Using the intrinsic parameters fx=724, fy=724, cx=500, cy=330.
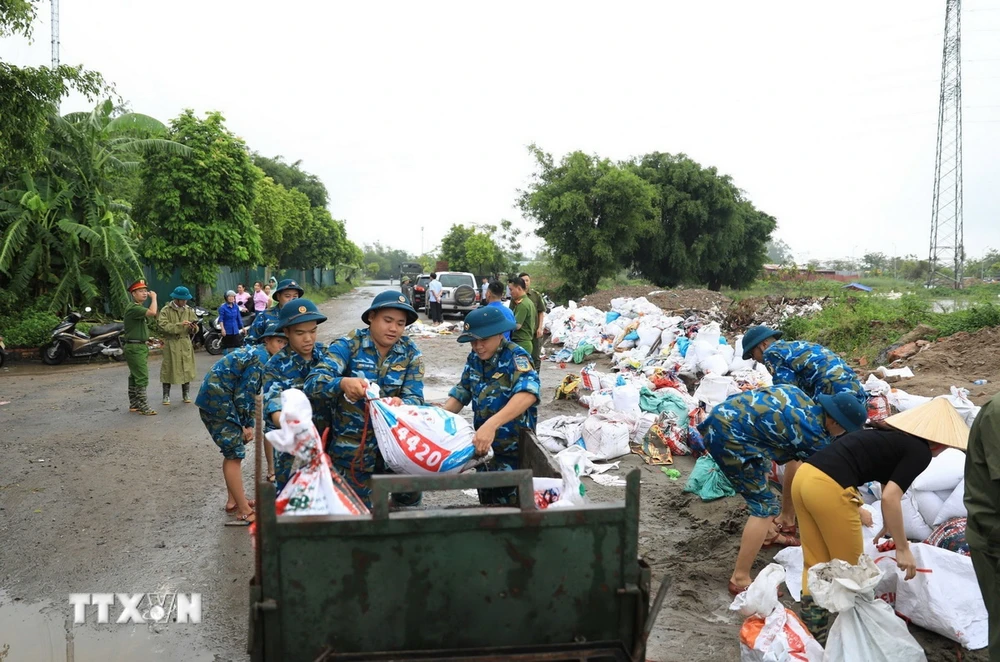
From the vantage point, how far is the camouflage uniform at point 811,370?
4312 millimetres

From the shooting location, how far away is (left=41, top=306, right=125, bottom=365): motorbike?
12.6m

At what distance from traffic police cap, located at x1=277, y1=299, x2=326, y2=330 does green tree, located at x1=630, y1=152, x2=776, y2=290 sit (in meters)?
26.4

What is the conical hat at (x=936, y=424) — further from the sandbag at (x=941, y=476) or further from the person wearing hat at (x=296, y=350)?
the person wearing hat at (x=296, y=350)

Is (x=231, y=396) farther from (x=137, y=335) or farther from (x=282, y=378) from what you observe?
(x=137, y=335)

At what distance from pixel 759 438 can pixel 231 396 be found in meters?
3.29

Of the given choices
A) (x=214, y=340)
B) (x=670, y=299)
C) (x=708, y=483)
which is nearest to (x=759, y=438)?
(x=708, y=483)

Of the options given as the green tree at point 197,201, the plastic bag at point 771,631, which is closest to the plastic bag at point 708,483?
the plastic bag at point 771,631

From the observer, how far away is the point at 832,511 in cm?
316

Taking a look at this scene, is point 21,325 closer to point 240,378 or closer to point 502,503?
point 240,378

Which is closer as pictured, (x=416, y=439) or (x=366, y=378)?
(x=416, y=439)

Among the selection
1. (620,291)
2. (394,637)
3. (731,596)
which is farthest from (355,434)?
(620,291)

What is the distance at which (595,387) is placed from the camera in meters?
8.92

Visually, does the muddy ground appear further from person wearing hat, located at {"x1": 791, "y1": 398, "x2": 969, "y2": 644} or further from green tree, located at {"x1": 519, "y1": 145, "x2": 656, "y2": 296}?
green tree, located at {"x1": 519, "y1": 145, "x2": 656, "y2": 296}

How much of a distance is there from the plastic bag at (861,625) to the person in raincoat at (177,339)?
7.54m
